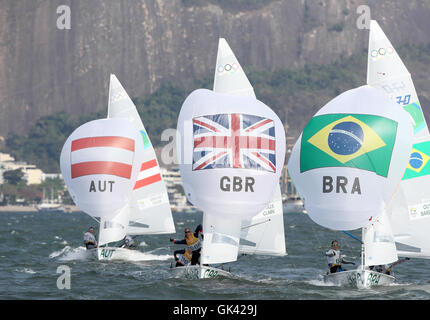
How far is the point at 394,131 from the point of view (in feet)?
63.5

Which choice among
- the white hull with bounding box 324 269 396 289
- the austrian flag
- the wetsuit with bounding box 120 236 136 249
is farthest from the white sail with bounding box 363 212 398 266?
the wetsuit with bounding box 120 236 136 249

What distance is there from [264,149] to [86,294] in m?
5.55

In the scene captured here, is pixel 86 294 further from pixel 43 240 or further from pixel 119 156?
pixel 43 240

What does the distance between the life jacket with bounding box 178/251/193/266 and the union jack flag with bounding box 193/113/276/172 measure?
13.2 feet

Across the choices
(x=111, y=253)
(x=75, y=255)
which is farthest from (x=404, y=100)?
(x=75, y=255)

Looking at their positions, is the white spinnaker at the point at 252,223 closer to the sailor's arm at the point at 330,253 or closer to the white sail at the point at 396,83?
the sailor's arm at the point at 330,253

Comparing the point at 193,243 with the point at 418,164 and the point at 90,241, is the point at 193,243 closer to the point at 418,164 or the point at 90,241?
the point at 418,164

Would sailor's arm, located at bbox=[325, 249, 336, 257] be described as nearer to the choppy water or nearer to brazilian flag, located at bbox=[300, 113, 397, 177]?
the choppy water

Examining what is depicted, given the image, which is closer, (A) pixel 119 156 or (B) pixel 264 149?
(B) pixel 264 149

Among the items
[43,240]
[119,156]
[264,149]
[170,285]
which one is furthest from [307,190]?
[43,240]

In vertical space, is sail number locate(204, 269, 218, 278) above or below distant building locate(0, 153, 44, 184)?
below

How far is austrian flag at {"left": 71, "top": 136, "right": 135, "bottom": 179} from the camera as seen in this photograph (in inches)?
1038
